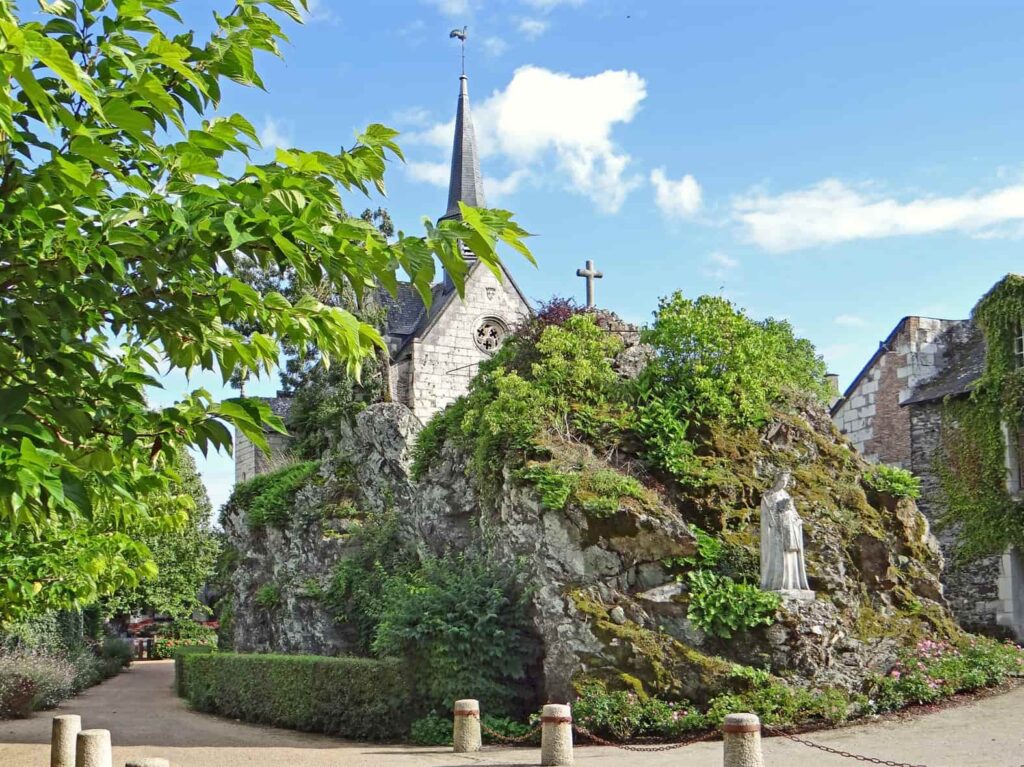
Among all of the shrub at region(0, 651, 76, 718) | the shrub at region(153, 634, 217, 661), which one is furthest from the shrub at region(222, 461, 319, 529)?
the shrub at region(153, 634, 217, 661)

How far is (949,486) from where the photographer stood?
20.6 meters

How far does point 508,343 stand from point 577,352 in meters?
1.42

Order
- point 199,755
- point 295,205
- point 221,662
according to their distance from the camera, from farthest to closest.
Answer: point 221,662 < point 199,755 < point 295,205

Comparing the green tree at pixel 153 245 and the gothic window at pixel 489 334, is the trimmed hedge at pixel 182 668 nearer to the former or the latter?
the gothic window at pixel 489 334

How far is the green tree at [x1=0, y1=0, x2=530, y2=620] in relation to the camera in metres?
3.74

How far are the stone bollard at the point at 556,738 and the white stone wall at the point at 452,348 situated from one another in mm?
20975

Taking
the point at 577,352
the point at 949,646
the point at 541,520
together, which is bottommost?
the point at 949,646

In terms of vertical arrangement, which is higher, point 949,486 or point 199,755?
point 949,486

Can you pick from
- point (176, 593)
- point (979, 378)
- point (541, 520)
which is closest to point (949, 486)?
point (979, 378)

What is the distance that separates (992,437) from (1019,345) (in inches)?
71.8

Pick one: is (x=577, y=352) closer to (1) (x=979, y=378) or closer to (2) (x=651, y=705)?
(2) (x=651, y=705)

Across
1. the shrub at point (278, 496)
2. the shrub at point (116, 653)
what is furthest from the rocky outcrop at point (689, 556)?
the shrub at point (116, 653)

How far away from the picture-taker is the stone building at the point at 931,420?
19.4 m

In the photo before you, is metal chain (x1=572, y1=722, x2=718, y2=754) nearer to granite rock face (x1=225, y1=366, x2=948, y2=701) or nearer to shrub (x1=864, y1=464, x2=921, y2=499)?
granite rock face (x1=225, y1=366, x2=948, y2=701)
